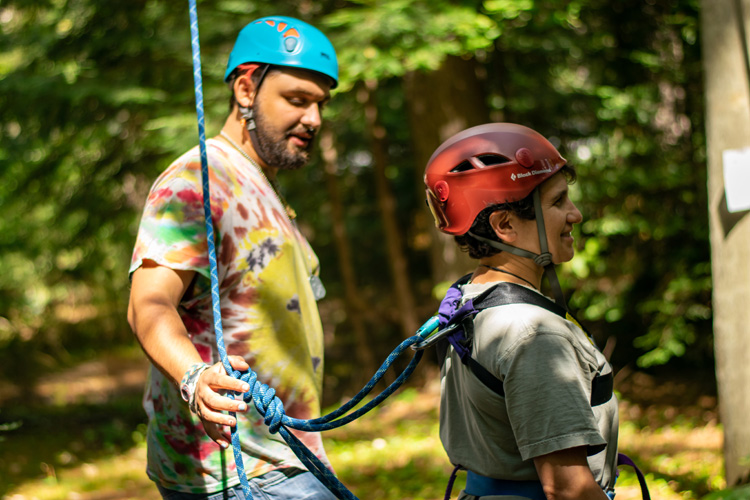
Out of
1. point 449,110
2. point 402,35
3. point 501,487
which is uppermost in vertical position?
point 402,35

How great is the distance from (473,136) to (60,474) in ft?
24.6

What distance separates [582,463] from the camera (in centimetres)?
157

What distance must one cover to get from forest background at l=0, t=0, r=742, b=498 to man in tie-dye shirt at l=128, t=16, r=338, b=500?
2.95 m

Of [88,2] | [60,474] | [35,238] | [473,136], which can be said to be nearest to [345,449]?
[60,474]

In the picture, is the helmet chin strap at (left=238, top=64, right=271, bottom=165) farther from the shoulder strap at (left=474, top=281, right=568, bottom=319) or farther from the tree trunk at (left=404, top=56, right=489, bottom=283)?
the tree trunk at (left=404, top=56, right=489, bottom=283)

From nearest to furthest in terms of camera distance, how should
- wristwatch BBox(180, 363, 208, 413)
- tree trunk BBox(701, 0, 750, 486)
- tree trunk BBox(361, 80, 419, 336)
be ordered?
wristwatch BBox(180, 363, 208, 413)
tree trunk BBox(701, 0, 750, 486)
tree trunk BBox(361, 80, 419, 336)

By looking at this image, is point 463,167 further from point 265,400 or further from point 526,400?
point 265,400

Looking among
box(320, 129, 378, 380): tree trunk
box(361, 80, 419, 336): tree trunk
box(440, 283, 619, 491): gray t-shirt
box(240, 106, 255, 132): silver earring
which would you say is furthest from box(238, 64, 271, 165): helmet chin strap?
box(320, 129, 378, 380): tree trunk

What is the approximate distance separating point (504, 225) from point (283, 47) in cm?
104

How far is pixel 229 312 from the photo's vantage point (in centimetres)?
215

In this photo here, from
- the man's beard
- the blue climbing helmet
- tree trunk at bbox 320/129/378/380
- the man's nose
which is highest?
the blue climbing helmet

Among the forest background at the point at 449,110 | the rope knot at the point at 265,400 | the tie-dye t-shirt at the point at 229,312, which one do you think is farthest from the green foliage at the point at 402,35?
the rope knot at the point at 265,400

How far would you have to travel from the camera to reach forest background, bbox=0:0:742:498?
6.20m

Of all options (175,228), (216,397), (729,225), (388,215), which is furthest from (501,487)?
(388,215)
